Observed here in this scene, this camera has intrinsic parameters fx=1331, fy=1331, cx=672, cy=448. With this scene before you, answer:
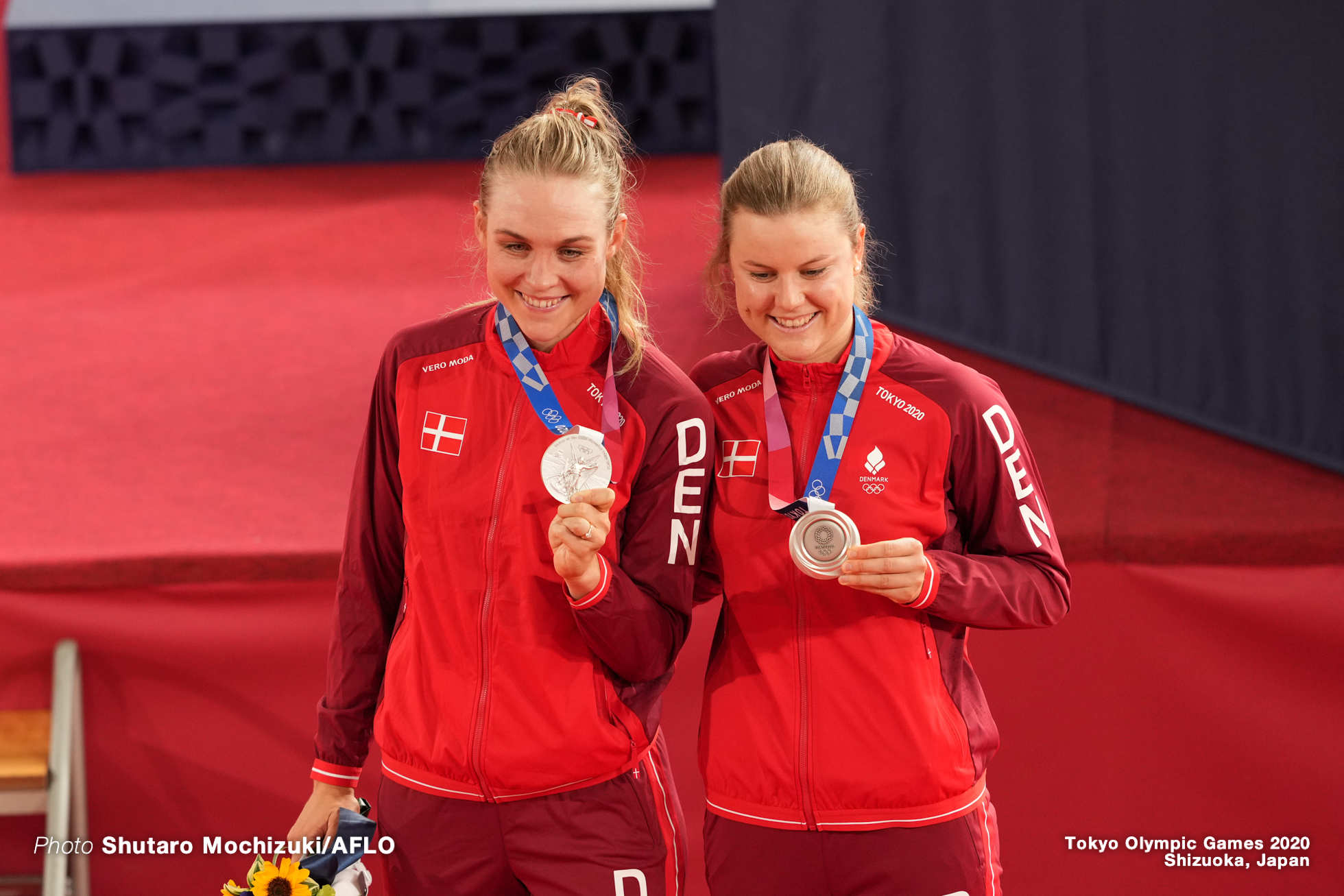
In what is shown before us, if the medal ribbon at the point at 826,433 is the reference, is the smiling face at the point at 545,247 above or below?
above

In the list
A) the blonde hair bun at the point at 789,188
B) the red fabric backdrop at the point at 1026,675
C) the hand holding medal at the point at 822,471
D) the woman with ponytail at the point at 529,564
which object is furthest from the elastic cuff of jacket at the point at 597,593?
the red fabric backdrop at the point at 1026,675

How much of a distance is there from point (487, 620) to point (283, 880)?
52 centimetres

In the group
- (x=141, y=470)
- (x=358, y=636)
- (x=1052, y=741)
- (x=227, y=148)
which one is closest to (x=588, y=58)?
(x=227, y=148)

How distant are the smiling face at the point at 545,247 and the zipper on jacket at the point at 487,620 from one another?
7.2 inches

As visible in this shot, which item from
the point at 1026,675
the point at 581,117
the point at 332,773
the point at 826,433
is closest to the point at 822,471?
the point at 826,433

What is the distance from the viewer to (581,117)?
6.58 ft

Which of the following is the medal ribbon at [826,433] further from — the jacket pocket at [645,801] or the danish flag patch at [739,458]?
the jacket pocket at [645,801]

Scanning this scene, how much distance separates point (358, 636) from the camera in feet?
6.80

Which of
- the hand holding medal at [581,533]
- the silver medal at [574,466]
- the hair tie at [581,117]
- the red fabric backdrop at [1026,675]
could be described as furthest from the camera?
the red fabric backdrop at [1026,675]

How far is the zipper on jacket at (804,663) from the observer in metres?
1.90

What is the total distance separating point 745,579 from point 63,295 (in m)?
4.28

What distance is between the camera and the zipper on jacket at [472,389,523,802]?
1.92 meters

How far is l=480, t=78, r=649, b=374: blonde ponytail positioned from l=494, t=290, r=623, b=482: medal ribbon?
43mm

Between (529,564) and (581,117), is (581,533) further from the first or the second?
(581,117)
